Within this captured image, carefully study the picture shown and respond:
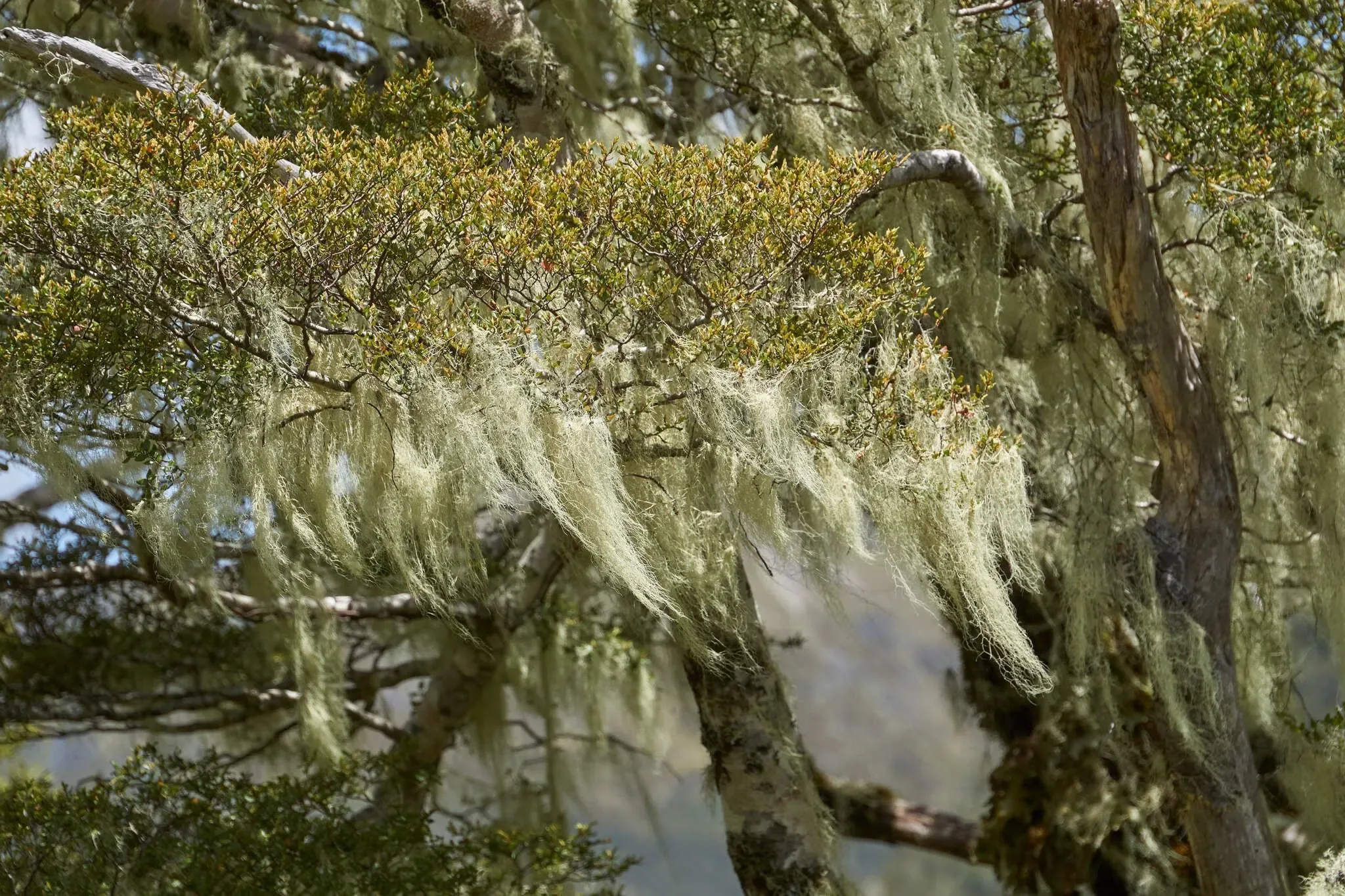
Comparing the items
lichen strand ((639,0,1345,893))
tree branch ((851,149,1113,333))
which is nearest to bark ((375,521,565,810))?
lichen strand ((639,0,1345,893))

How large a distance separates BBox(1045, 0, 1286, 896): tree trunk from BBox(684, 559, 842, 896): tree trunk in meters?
1.12

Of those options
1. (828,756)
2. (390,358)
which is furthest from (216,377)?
(828,756)

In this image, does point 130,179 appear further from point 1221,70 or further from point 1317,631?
point 1317,631

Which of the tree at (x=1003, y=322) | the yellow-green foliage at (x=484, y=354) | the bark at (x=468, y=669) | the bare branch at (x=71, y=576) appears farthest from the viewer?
the bark at (x=468, y=669)

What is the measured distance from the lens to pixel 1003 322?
4.38 m

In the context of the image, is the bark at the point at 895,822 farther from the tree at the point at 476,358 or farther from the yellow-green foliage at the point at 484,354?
the yellow-green foliage at the point at 484,354

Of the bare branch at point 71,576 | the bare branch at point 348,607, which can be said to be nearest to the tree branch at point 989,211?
the bare branch at point 348,607

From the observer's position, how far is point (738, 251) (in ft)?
10.5

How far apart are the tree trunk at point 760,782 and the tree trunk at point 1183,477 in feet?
3.66

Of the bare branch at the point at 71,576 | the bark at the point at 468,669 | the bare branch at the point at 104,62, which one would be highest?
the bare branch at the point at 104,62

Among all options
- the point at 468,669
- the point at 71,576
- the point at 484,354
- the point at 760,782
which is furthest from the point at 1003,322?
the point at 71,576

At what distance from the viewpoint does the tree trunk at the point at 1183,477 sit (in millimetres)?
3736

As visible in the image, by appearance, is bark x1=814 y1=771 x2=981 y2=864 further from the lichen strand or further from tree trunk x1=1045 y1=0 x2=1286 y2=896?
tree trunk x1=1045 y1=0 x2=1286 y2=896

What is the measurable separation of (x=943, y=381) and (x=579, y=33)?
2324 millimetres
